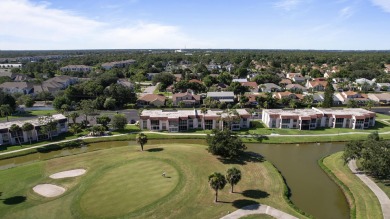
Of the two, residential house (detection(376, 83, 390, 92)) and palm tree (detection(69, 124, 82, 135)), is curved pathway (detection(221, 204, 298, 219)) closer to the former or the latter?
palm tree (detection(69, 124, 82, 135))

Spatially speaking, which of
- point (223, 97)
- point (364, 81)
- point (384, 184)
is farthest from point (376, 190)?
point (364, 81)

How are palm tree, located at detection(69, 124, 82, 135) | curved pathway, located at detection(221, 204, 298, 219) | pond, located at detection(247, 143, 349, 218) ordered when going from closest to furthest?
curved pathway, located at detection(221, 204, 298, 219), pond, located at detection(247, 143, 349, 218), palm tree, located at detection(69, 124, 82, 135)

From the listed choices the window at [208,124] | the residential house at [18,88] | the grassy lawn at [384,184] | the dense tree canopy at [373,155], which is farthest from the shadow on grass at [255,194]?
the residential house at [18,88]

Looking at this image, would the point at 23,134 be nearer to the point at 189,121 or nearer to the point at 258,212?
the point at 189,121

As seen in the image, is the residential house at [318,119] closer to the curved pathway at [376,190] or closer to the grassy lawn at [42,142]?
the curved pathway at [376,190]

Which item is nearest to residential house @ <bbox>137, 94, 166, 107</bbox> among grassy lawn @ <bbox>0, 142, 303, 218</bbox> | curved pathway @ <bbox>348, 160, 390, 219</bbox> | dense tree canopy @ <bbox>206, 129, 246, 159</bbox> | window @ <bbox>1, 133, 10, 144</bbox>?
grassy lawn @ <bbox>0, 142, 303, 218</bbox>
